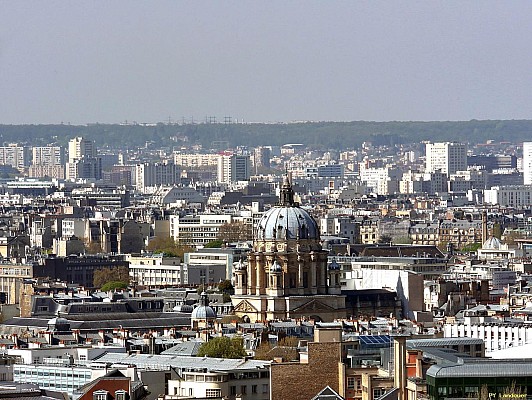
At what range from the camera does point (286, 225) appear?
82188 millimetres

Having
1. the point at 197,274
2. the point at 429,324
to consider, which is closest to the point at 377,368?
the point at 429,324

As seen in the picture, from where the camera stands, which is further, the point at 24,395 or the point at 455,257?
the point at 455,257

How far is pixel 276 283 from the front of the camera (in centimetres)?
8131

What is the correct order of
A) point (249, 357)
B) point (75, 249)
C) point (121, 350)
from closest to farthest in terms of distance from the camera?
point (249, 357) → point (121, 350) → point (75, 249)

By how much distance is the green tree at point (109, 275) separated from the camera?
351 ft

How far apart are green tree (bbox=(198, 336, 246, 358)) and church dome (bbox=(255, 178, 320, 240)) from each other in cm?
2494

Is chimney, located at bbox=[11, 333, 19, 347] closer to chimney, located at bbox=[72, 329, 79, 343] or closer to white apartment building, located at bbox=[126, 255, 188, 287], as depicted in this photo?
chimney, located at bbox=[72, 329, 79, 343]

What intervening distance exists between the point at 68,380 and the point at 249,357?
477cm

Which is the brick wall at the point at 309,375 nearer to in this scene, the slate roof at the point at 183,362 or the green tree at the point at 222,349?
the slate roof at the point at 183,362

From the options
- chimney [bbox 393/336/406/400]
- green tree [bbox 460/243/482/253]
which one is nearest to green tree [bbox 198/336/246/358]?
chimney [bbox 393/336/406/400]

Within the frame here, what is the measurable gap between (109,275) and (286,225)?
27646 millimetres

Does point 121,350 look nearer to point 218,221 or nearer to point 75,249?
point 75,249

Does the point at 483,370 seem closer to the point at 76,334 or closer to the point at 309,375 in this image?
the point at 309,375

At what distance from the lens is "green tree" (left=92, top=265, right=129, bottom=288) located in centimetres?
10712
